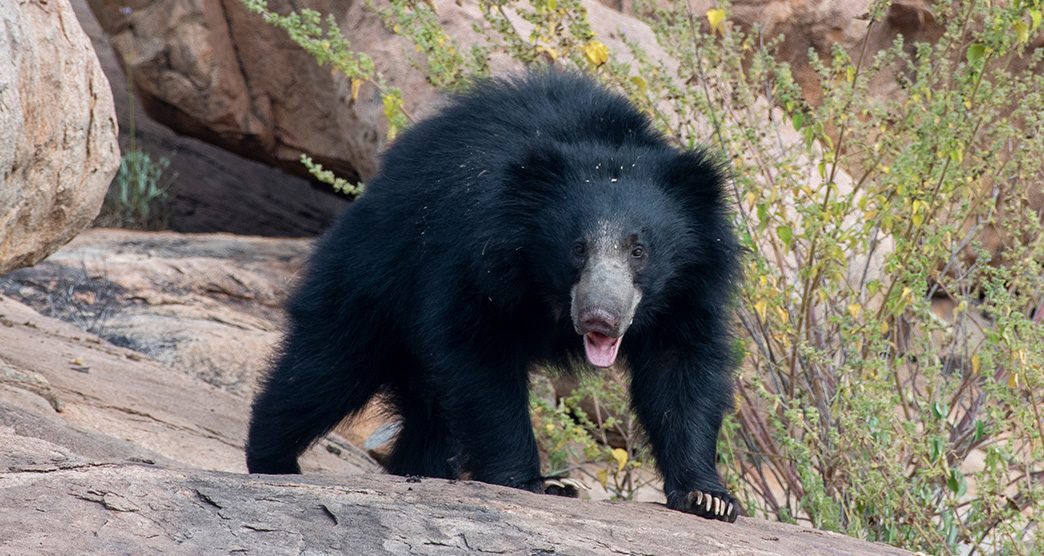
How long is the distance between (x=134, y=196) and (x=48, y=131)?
5391 millimetres

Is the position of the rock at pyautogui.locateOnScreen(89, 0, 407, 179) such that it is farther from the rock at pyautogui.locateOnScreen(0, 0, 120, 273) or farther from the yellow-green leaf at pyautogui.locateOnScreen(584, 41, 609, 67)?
the rock at pyautogui.locateOnScreen(0, 0, 120, 273)

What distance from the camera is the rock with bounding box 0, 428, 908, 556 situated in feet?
8.31

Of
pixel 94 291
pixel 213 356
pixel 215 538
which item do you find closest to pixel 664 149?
pixel 215 538

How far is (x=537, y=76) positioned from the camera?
3787 mm

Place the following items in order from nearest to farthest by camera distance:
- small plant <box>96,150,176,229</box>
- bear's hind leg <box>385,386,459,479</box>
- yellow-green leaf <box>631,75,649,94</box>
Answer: bear's hind leg <box>385,386,459,479</box> → yellow-green leaf <box>631,75,649,94</box> → small plant <box>96,150,176,229</box>

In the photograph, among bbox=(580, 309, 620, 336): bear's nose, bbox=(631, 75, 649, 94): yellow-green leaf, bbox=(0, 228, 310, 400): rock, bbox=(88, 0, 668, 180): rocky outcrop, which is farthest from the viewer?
bbox=(88, 0, 668, 180): rocky outcrop

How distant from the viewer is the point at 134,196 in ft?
29.0

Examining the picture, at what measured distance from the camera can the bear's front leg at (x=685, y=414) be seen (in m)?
3.48

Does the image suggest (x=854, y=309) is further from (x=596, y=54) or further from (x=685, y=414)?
(x=596, y=54)

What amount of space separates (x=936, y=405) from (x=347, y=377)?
193 cm

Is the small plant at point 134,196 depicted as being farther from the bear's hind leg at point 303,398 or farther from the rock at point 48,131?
the bear's hind leg at point 303,398

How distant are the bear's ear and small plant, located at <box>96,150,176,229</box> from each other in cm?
597

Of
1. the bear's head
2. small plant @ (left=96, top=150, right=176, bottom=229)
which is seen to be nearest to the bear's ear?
the bear's head

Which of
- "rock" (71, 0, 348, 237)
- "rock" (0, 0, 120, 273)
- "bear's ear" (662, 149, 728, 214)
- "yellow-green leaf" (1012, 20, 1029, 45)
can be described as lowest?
"rock" (0, 0, 120, 273)
